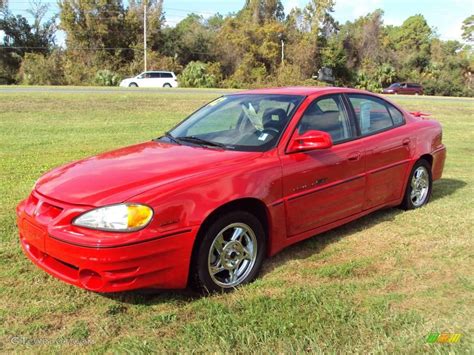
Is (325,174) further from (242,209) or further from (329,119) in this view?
(242,209)

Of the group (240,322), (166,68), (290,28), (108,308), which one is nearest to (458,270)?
(240,322)

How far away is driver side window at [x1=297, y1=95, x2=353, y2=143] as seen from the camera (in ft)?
14.6

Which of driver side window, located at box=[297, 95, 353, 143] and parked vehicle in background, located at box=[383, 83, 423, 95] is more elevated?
driver side window, located at box=[297, 95, 353, 143]

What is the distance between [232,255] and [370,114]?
2.42 meters

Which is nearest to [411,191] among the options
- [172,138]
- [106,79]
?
[172,138]

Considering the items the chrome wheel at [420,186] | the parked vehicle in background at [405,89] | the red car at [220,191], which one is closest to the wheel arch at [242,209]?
the red car at [220,191]

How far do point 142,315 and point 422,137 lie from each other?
3.94 metres

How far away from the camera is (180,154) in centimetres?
405

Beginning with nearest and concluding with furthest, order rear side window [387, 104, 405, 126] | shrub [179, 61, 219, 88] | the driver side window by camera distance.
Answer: the driver side window → rear side window [387, 104, 405, 126] → shrub [179, 61, 219, 88]

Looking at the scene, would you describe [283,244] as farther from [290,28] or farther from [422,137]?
[290,28]

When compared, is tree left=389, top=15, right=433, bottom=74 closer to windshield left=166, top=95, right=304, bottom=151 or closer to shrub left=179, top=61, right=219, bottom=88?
shrub left=179, top=61, right=219, bottom=88

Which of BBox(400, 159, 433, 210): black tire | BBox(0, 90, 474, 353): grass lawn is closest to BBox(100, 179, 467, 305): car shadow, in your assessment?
BBox(0, 90, 474, 353): grass lawn

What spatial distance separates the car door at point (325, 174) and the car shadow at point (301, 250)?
33cm

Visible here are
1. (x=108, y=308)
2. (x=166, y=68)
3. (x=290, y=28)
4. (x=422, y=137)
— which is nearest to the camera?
(x=108, y=308)
